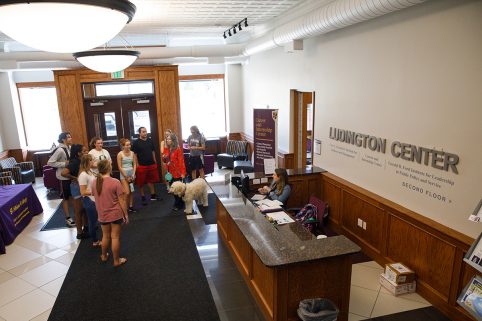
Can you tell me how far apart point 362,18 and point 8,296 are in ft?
17.7

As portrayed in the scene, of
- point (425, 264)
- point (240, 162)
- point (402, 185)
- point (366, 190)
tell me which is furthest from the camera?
point (240, 162)

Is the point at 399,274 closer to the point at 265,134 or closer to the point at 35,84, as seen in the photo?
the point at 265,134

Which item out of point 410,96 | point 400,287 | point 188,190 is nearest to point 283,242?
point 400,287

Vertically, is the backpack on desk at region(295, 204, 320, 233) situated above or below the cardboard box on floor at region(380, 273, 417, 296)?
above

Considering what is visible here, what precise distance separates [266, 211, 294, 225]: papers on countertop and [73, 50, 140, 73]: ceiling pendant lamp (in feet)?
7.87

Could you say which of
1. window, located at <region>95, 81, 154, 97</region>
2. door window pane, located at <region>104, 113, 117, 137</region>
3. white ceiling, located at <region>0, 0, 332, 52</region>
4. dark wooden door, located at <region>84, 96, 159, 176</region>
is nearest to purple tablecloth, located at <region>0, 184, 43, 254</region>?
dark wooden door, located at <region>84, 96, 159, 176</region>

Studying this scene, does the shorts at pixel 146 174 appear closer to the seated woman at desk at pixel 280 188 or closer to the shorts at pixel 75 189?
the shorts at pixel 75 189

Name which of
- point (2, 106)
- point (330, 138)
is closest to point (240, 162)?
point (330, 138)

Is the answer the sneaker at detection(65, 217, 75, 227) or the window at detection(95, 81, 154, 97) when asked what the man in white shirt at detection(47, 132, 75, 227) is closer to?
the sneaker at detection(65, 217, 75, 227)

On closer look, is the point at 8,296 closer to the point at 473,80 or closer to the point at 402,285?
the point at 402,285

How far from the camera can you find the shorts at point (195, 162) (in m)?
8.36

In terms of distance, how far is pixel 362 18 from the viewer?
4.11 meters

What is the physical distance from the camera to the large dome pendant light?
1.31 meters

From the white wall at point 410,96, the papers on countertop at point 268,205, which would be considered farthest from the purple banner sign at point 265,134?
the papers on countertop at point 268,205
